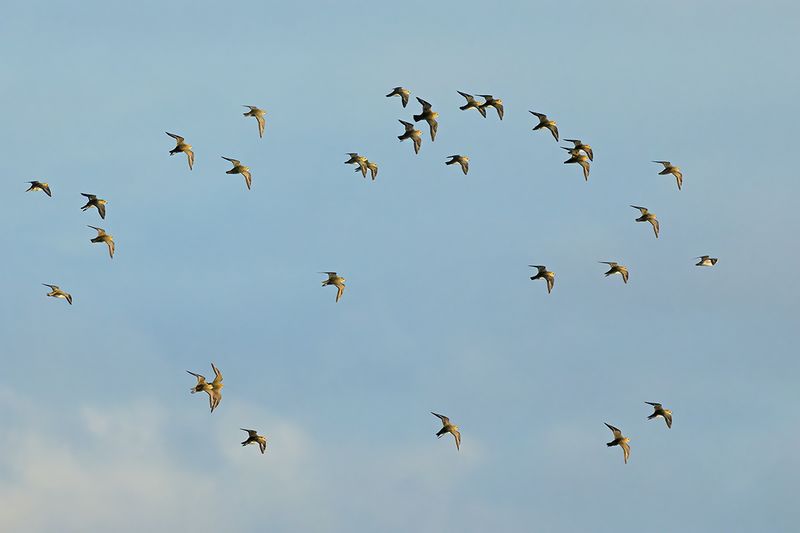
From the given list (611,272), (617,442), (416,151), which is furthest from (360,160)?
(617,442)

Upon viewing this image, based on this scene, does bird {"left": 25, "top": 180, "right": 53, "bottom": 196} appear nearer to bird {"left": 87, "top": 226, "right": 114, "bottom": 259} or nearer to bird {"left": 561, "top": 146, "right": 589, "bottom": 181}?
bird {"left": 87, "top": 226, "right": 114, "bottom": 259}

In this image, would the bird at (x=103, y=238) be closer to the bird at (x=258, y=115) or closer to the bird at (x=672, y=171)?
the bird at (x=258, y=115)

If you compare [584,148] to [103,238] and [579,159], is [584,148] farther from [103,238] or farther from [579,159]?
[103,238]

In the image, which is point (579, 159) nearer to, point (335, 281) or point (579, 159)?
point (579, 159)

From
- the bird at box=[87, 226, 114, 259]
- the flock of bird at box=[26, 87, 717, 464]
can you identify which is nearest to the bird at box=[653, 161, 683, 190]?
the flock of bird at box=[26, 87, 717, 464]

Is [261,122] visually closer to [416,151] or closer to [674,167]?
[416,151]

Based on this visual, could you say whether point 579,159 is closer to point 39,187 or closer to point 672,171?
point 672,171

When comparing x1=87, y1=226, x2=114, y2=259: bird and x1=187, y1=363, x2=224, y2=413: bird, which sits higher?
x1=87, y1=226, x2=114, y2=259: bird

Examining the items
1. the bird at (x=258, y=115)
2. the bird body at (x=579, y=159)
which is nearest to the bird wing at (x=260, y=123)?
the bird at (x=258, y=115)

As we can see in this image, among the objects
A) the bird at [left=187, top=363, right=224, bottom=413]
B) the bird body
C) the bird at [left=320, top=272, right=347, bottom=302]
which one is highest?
the bird body

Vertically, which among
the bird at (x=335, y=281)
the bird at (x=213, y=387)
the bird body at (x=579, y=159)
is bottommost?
the bird at (x=213, y=387)

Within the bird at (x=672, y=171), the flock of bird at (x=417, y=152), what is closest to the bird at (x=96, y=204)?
the flock of bird at (x=417, y=152)

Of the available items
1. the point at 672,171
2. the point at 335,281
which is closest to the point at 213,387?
the point at 335,281

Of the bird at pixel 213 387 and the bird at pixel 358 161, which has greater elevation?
the bird at pixel 358 161
